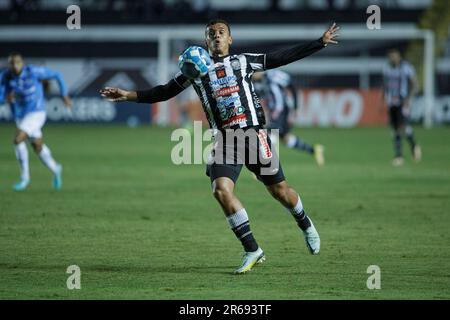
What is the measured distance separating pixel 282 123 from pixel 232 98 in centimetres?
1228

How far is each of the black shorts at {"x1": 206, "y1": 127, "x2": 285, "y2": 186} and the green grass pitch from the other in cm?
96

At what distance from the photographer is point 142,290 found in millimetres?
8492

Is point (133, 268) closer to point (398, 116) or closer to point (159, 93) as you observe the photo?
point (159, 93)

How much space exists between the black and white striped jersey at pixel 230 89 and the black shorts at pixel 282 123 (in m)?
11.7

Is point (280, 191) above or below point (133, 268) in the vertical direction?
above

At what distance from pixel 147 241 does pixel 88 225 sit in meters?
1.59

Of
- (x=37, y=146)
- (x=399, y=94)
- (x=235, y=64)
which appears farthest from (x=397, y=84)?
(x=235, y=64)

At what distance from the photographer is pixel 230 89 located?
9727 mm

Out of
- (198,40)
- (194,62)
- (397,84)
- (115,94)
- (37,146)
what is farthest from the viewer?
(198,40)

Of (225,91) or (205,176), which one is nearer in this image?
(225,91)

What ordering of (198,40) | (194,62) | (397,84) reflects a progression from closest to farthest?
1. (194,62)
2. (397,84)
3. (198,40)

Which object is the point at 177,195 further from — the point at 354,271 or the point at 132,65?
the point at 132,65
